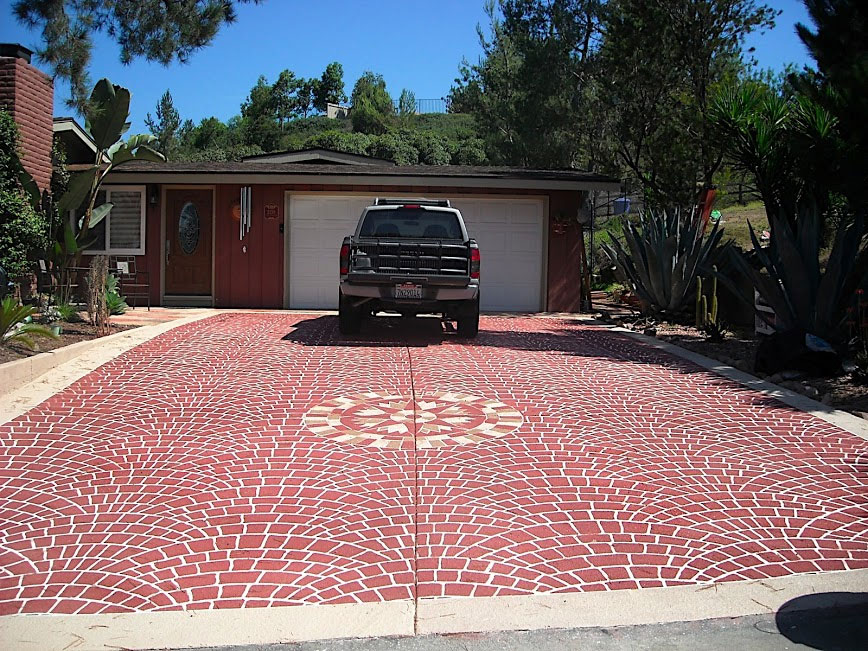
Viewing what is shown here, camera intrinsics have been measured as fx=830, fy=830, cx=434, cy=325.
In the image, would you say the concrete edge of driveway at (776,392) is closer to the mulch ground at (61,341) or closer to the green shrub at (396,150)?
the mulch ground at (61,341)

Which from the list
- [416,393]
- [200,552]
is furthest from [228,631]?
[416,393]

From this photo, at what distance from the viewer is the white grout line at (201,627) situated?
11.5 feet

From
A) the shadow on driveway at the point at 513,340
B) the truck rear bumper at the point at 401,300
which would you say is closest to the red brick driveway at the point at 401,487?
the shadow on driveway at the point at 513,340

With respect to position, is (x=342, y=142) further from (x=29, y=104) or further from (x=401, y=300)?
(x=401, y=300)

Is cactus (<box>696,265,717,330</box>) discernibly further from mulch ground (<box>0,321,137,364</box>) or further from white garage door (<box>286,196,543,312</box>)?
mulch ground (<box>0,321,137,364</box>)

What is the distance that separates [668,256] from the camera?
14.2 m

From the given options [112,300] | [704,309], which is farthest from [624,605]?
[112,300]

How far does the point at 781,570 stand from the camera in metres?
4.25

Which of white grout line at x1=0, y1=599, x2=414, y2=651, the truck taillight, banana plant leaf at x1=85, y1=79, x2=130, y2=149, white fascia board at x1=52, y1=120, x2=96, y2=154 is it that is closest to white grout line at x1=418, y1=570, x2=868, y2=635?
white grout line at x1=0, y1=599, x2=414, y2=651

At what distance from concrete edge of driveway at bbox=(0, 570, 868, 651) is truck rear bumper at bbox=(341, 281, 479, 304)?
24.8ft

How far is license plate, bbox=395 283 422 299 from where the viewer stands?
37.0 ft

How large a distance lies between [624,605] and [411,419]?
3548mm

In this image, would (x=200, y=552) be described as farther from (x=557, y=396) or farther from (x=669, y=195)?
(x=669, y=195)

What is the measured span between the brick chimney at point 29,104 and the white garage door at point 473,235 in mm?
5121
